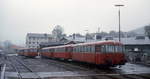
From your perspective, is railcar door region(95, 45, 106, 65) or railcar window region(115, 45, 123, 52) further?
railcar window region(115, 45, 123, 52)

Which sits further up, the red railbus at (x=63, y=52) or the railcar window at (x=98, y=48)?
the railcar window at (x=98, y=48)

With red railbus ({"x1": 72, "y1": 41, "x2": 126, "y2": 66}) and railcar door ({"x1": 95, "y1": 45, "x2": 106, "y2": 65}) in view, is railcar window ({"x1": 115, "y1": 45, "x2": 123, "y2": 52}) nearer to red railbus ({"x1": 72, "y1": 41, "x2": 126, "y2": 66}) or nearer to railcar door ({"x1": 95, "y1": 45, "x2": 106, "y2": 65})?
red railbus ({"x1": 72, "y1": 41, "x2": 126, "y2": 66})

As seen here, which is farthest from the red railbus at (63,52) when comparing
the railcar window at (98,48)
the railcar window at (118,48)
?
the railcar window at (118,48)

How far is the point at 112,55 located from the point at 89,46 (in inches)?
154

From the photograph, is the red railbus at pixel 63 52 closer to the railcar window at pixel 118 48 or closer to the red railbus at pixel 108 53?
the red railbus at pixel 108 53

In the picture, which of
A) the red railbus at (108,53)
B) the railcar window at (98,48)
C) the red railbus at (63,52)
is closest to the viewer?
the red railbus at (108,53)

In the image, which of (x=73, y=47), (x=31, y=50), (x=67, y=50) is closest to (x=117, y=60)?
(x=73, y=47)

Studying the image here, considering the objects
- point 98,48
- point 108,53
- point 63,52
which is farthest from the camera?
point 63,52

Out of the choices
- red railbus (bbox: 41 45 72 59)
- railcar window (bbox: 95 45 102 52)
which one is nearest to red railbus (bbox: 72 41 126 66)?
railcar window (bbox: 95 45 102 52)

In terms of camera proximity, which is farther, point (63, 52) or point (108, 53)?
point (63, 52)

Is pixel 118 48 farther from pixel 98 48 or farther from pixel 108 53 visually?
pixel 98 48

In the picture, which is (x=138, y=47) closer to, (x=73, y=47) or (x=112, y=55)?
(x=73, y=47)

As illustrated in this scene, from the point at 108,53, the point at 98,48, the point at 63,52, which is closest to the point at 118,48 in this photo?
the point at 108,53

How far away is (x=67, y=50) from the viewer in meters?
40.4
